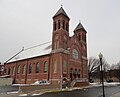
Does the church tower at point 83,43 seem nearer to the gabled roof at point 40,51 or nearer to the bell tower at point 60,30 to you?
the bell tower at point 60,30

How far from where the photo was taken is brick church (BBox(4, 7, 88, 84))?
3853 centimetres

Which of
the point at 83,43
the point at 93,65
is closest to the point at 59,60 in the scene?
the point at 83,43

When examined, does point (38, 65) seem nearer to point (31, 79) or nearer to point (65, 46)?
point (31, 79)

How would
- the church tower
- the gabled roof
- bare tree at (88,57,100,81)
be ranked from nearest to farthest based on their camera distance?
the gabled roof → the church tower → bare tree at (88,57,100,81)

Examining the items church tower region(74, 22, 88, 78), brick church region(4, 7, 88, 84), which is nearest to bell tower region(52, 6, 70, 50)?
brick church region(4, 7, 88, 84)

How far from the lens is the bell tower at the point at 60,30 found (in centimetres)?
4034

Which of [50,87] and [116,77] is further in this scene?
[116,77]

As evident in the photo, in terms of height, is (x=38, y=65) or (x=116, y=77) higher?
(x=38, y=65)

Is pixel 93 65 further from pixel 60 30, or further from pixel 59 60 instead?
pixel 59 60

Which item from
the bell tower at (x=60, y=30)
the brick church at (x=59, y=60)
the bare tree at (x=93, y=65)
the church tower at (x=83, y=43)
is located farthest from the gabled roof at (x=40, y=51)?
Result: the bare tree at (x=93, y=65)

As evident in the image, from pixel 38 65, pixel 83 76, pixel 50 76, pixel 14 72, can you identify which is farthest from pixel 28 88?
pixel 14 72

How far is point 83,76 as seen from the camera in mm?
46594

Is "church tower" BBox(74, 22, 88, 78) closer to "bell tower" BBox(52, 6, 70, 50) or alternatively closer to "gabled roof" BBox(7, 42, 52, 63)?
"bell tower" BBox(52, 6, 70, 50)

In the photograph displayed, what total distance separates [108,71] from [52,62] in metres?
70.0
